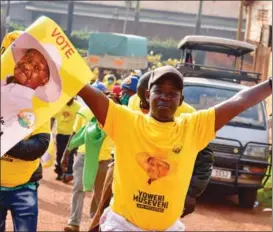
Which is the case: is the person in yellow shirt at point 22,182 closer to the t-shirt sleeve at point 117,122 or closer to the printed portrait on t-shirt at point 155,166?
the t-shirt sleeve at point 117,122

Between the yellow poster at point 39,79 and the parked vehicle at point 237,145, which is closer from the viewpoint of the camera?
the yellow poster at point 39,79

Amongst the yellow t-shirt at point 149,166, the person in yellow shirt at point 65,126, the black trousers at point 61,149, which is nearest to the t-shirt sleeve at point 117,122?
the yellow t-shirt at point 149,166

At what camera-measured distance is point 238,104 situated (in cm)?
377

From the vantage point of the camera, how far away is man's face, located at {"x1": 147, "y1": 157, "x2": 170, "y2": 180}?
3608 millimetres

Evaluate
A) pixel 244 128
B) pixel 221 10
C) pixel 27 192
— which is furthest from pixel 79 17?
pixel 27 192

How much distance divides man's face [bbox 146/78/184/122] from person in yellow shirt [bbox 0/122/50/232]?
112 cm

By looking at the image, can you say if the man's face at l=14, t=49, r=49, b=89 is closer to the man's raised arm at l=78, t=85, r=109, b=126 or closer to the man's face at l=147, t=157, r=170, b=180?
the man's raised arm at l=78, t=85, r=109, b=126

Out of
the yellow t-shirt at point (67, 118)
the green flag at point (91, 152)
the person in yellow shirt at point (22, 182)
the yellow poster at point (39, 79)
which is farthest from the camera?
the yellow t-shirt at point (67, 118)

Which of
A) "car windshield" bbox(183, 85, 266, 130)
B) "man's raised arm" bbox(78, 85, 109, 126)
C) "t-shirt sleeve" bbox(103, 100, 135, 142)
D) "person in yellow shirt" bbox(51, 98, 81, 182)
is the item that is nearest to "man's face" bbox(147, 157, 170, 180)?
"t-shirt sleeve" bbox(103, 100, 135, 142)

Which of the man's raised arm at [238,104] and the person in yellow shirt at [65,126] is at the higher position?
the man's raised arm at [238,104]

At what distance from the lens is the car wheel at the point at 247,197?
11.2 m

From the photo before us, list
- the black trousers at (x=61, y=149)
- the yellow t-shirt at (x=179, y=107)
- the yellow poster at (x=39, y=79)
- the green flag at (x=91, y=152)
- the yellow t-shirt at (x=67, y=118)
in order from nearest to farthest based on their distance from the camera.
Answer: the yellow poster at (x=39, y=79) < the yellow t-shirt at (x=179, y=107) < the green flag at (x=91, y=152) < the yellow t-shirt at (x=67, y=118) < the black trousers at (x=61, y=149)

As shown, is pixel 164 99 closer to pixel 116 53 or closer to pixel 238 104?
pixel 238 104

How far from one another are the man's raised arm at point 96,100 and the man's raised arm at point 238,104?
1.93 ft
